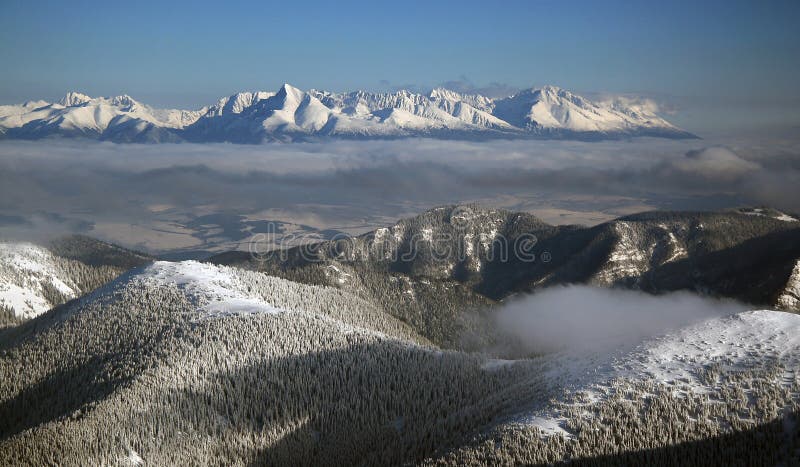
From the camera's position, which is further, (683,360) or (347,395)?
(347,395)

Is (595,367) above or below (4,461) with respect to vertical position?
above

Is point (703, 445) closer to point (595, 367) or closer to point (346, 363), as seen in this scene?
point (595, 367)

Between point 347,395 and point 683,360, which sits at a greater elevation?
point 683,360

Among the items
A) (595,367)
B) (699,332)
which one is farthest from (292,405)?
(699,332)

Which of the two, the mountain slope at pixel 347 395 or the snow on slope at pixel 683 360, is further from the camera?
the snow on slope at pixel 683 360
